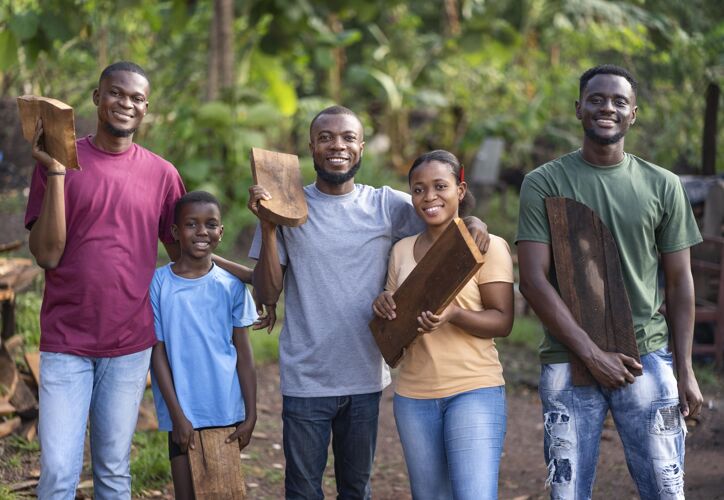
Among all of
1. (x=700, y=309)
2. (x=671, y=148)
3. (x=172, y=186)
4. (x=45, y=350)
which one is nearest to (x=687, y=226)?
(x=172, y=186)

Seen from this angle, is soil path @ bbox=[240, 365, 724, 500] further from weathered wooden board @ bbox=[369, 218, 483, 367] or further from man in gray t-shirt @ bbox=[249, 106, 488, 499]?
weathered wooden board @ bbox=[369, 218, 483, 367]

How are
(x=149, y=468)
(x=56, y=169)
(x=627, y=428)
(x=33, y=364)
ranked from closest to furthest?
(x=56, y=169) → (x=627, y=428) → (x=149, y=468) → (x=33, y=364)

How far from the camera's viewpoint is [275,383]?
6844 millimetres

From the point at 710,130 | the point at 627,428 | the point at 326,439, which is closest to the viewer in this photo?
the point at 627,428

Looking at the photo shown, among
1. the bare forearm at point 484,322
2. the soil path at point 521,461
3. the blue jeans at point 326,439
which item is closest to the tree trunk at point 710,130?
the soil path at point 521,461

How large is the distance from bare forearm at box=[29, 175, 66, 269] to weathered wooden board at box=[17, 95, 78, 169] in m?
0.08

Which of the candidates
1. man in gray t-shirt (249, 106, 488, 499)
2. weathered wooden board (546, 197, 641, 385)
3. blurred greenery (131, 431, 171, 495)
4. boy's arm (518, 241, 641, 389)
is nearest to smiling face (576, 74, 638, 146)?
weathered wooden board (546, 197, 641, 385)

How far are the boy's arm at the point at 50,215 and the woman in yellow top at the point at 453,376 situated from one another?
3.56 feet

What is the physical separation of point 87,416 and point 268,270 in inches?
31.4

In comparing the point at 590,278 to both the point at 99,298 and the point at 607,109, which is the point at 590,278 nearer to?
the point at 607,109

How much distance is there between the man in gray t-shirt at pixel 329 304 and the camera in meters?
3.24

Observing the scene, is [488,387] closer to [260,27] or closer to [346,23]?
[260,27]

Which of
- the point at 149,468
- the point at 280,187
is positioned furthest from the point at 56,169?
the point at 149,468

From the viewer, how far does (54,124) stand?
2.95m
